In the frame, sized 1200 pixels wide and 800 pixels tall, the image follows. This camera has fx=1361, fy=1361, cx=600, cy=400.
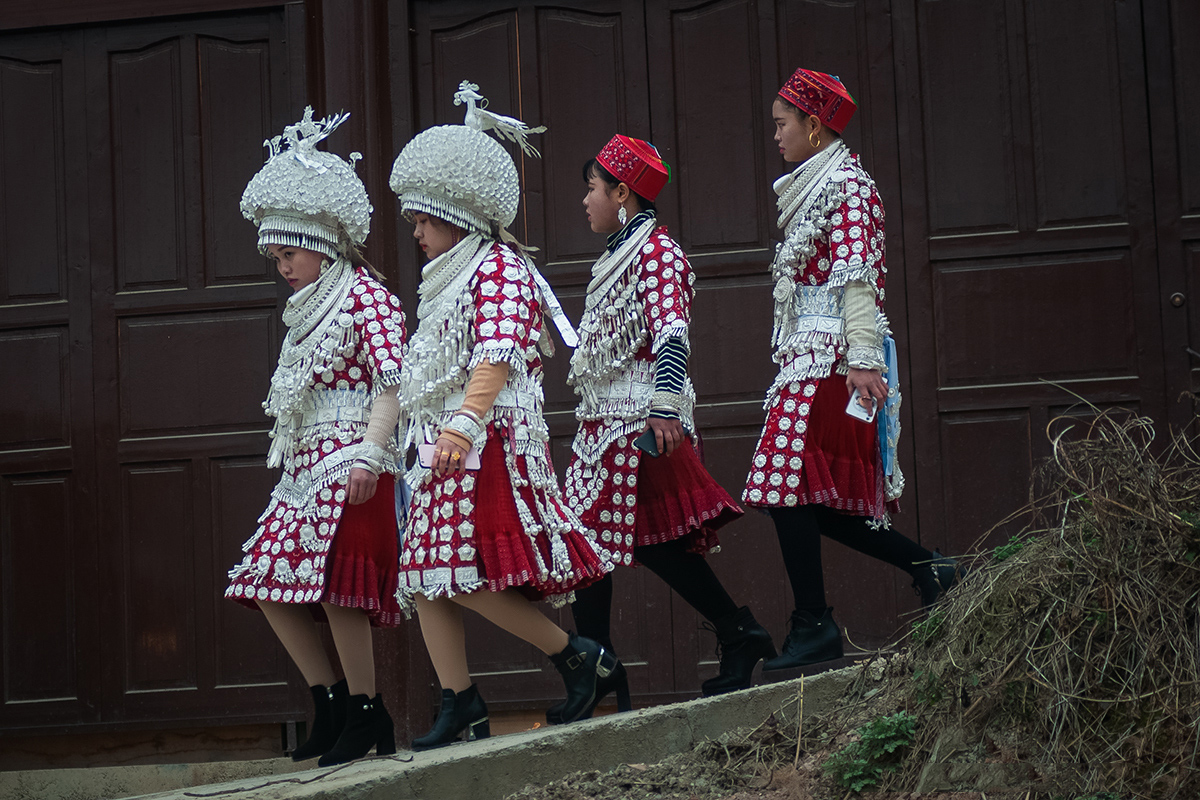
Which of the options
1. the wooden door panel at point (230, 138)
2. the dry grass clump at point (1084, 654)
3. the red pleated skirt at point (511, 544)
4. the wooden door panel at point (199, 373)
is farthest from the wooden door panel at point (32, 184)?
the dry grass clump at point (1084, 654)

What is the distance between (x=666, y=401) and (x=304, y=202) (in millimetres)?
1288

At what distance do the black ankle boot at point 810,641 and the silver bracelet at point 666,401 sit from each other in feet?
2.39

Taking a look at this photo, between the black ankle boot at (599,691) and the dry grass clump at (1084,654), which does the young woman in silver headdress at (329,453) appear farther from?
the dry grass clump at (1084,654)

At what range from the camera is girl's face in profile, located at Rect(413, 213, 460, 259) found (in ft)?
13.4

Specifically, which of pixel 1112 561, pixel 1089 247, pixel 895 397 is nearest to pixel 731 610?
pixel 895 397

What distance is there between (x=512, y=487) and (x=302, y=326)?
0.90 m

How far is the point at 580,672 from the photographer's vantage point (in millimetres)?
4031

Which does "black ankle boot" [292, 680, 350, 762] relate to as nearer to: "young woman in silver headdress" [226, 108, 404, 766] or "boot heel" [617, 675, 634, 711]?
"young woman in silver headdress" [226, 108, 404, 766]

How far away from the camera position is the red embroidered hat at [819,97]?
4.33m

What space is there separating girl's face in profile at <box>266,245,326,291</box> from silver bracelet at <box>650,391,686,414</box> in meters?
1.15

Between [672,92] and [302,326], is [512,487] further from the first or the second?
[672,92]

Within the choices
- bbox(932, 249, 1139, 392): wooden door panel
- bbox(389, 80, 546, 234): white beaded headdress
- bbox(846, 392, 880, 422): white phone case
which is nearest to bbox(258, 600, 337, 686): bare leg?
bbox(389, 80, 546, 234): white beaded headdress

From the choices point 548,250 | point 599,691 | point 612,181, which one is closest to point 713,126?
point 548,250

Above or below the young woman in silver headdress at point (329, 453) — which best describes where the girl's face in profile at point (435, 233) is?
above
